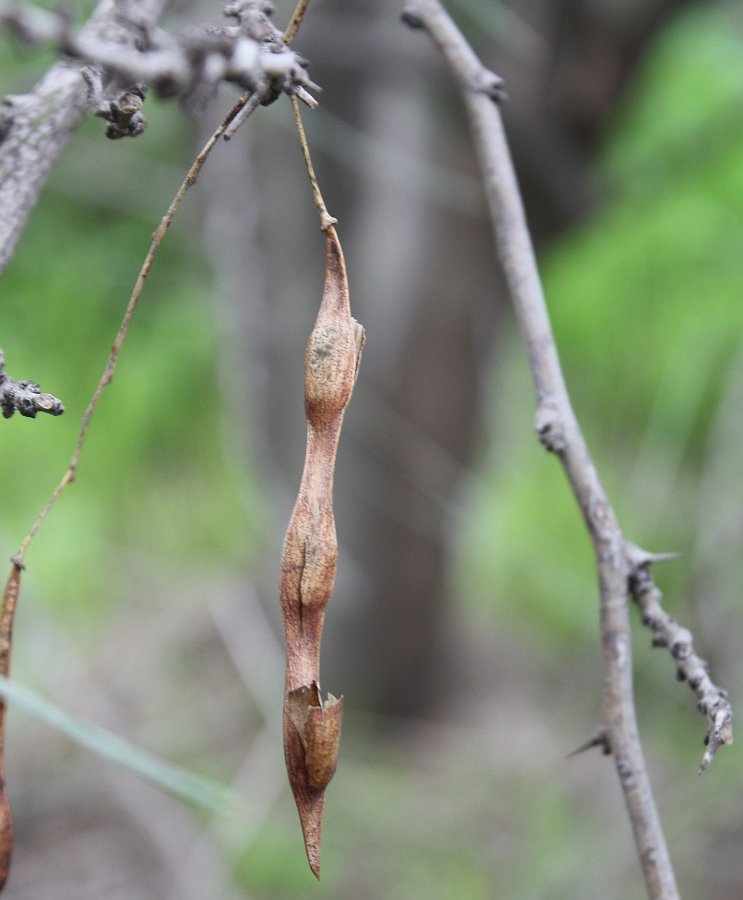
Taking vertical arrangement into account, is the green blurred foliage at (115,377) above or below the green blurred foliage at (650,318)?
below

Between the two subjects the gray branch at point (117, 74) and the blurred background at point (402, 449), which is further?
the blurred background at point (402, 449)

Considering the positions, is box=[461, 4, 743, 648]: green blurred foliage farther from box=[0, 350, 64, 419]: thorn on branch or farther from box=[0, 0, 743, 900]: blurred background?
box=[0, 350, 64, 419]: thorn on branch

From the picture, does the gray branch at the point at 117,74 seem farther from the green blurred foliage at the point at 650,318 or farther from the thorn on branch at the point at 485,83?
the green blurred foliage at the point at 650,318

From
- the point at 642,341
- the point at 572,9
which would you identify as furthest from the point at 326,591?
the point at 642,341

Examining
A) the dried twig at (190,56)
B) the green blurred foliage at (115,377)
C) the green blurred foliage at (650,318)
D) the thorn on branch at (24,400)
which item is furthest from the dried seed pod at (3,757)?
the green blurred foliage at (650,318)

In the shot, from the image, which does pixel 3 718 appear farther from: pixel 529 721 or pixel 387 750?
pixel 529 721

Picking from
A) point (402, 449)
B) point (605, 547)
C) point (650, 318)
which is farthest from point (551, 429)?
point (650, 318)

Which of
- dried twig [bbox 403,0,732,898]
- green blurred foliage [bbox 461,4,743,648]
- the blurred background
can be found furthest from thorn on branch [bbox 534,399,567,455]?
green blurred foliage [bbox 461,4,743,648]

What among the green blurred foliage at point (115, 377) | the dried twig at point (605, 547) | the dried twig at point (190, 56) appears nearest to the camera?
the dried twig at point (190, 56)
